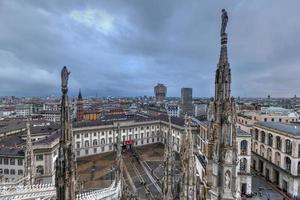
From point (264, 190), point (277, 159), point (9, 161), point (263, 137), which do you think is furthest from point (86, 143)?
point (277, 159)

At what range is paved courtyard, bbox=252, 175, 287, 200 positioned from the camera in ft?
142

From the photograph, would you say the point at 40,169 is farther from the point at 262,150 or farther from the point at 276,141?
the point at 262,150

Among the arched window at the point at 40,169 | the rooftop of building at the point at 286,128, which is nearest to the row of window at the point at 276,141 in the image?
the rooftop of building at the point at 286,128

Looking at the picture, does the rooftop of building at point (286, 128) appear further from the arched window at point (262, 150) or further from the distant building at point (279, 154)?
the arched window at point (262, 150)

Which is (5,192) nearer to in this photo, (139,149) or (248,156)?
(248,156)

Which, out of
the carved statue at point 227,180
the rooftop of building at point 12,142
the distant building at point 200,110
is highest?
the carved statue at point 227,180

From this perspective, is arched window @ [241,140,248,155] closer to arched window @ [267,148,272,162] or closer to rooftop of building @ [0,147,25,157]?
arched window @ [267,148,272,162]

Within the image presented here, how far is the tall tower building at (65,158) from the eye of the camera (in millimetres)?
9289

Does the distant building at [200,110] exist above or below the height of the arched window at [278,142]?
above

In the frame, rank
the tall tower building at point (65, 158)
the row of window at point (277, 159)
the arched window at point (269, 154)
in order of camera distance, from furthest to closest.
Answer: the arched window at point (269, 154) < the row of window at point (277, 159) < the tall tower building at point (65, 158)

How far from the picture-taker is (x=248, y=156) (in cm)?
4547

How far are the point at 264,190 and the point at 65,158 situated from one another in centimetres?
4846

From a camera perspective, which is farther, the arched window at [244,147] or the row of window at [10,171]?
the row of window at [10,171]

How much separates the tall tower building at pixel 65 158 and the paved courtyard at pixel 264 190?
43.3 m
